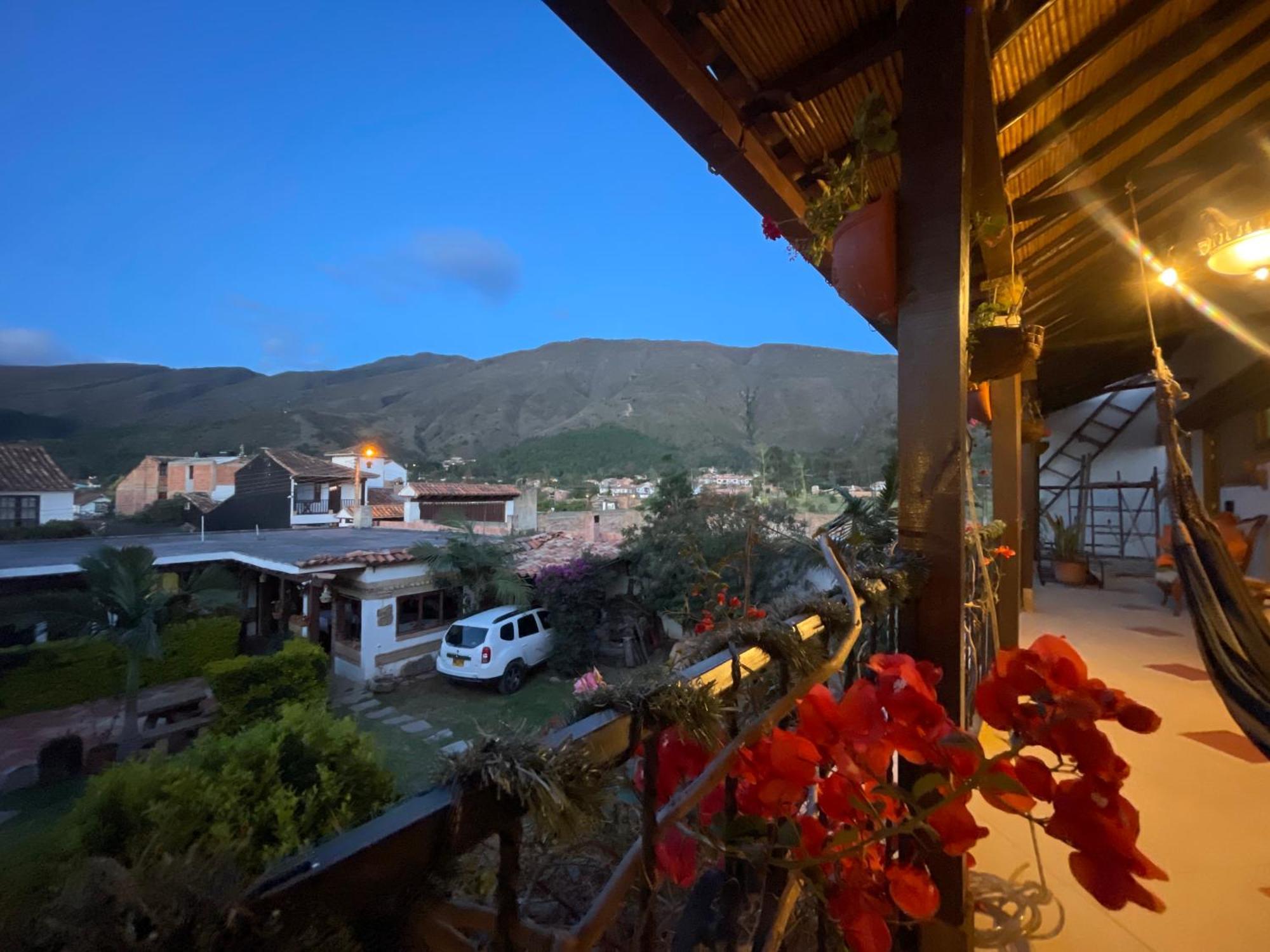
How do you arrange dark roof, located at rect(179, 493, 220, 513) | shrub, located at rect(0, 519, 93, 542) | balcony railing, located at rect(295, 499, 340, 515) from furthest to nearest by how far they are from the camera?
dark roof, located at rect(179, 493, 220, 513) → balcony railing, located at rect(295, 499, 340, 515) → shrub, located at rect(0, 519, 93, 542)

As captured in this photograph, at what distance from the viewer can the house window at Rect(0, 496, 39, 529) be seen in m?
14.3

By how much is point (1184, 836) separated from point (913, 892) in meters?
1.66

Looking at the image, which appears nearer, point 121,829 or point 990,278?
point 990,278

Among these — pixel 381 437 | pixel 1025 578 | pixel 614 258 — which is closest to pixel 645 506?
pixel 1025 578

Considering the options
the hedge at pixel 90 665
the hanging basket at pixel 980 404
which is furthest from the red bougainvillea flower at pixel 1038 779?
the hedge at pixel 90 665

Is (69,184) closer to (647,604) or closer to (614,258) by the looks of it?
(614,258)

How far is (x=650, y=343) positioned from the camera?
219ft

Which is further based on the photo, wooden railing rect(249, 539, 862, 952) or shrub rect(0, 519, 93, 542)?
shrub rect(0, 519, 93, 542)

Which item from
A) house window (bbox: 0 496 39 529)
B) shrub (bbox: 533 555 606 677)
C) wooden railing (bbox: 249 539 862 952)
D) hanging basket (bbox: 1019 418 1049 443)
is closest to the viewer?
wooden railing (bbox: 249 539 862 952)

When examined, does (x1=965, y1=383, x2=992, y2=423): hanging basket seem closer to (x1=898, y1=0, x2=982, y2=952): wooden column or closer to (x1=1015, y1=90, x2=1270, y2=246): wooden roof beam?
(x1=1015, y1=90, x2=1270, y2=246): wooden roof beam

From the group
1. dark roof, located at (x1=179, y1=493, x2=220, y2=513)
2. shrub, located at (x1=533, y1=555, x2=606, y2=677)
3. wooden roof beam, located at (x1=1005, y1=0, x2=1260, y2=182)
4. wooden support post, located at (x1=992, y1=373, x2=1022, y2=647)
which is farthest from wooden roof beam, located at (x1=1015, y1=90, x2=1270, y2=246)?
dark roof, located at (x1=179, y1=493, x2=220, y2=513)

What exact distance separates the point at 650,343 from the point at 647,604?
197 ft

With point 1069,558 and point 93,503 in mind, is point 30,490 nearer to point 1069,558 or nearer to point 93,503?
point 93,503

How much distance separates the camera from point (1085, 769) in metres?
A: 0.72
